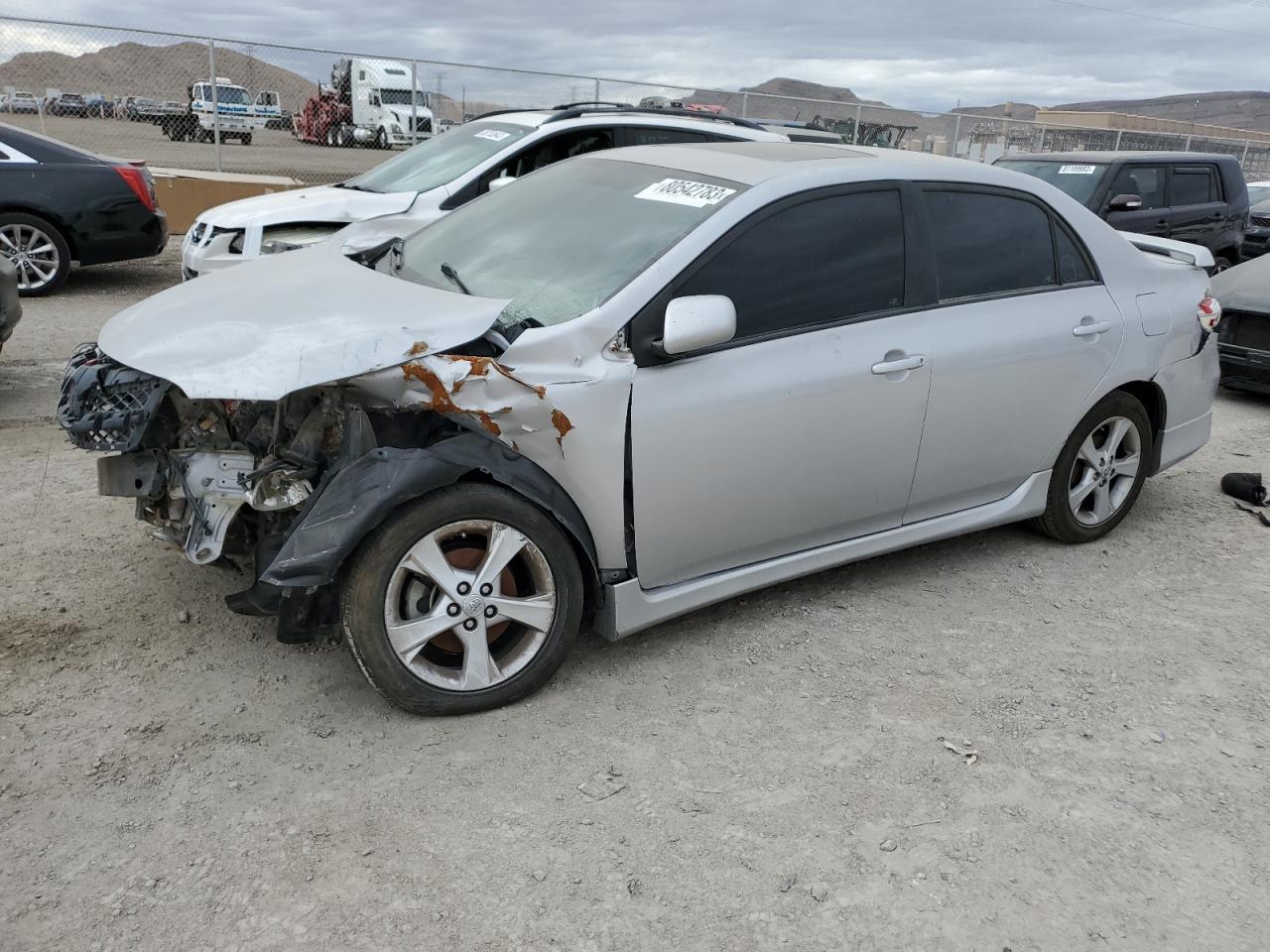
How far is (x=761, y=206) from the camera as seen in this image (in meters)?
3.51

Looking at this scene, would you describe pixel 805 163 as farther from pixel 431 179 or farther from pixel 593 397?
pixel 431 179

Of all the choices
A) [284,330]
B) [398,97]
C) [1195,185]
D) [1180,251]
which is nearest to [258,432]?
[284,330]

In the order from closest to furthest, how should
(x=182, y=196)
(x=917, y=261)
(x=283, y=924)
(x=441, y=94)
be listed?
(x=283, y=924) → (x=917, y=261) → (x=182, y=196) → (x=441, y=94)

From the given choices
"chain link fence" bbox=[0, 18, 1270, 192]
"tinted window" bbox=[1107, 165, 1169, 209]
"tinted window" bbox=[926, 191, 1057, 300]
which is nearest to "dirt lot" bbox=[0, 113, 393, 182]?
"chain link fence" bbox=[0, 18, 1270, 192]

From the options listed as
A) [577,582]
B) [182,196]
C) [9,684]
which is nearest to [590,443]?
[577,582]

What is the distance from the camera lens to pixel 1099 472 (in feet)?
15.5

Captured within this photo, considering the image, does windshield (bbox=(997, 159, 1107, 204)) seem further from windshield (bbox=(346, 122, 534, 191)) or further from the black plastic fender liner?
the black plastic fender liner

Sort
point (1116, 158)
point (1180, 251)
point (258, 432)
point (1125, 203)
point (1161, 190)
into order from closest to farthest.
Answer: point (258, 432)
point (1180, 251)
point (1125, 203)
point (1116, 158)
point (1161, 190)

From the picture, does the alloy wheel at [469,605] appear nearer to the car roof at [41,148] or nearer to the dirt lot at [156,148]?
the car roof at [41,148]

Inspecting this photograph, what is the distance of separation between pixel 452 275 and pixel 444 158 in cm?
485

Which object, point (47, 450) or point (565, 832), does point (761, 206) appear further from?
point (47, 450)

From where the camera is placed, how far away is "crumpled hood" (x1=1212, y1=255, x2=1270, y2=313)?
7.51 metres

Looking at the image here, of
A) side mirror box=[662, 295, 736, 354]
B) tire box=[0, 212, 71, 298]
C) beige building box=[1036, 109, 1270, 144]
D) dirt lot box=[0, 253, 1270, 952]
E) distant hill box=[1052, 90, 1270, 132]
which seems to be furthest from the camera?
distant hill box=[1052, 90, 1270, 132]

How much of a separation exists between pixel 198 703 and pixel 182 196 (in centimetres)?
1043
